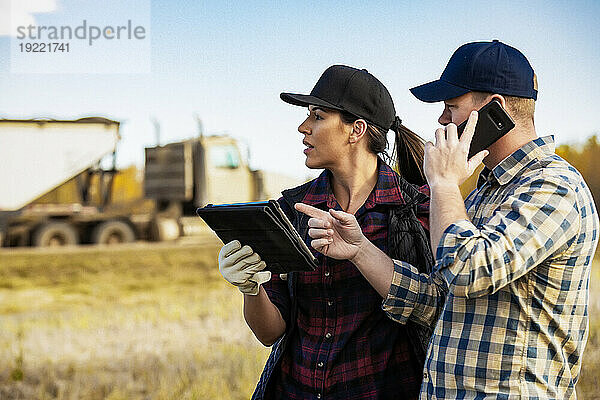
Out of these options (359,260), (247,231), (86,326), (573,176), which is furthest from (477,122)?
(86,326)

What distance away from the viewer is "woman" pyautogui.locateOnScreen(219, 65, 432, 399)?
180 centimetres

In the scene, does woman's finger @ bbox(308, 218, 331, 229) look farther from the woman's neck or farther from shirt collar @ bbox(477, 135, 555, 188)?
shirt collar @ bbox(477, 135, 555, 188)

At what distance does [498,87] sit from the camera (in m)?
1.50

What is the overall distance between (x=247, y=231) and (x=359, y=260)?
304 mm

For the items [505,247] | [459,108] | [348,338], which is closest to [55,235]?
[348,338]

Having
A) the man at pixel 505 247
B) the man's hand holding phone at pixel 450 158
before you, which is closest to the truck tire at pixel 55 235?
the man at pixel 505 247

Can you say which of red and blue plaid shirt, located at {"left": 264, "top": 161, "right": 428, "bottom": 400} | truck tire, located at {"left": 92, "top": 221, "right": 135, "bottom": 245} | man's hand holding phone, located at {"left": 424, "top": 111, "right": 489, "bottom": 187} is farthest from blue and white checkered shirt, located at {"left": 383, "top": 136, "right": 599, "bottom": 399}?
truck tire, located at {"left": 92, "top": 221, "right": 135, "bottom": 245}

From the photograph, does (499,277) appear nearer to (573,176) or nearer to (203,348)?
(573,176)

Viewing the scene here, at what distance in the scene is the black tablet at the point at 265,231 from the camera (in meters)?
1.58

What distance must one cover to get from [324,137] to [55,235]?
10.7m

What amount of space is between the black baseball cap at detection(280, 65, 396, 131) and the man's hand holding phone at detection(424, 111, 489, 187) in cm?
48

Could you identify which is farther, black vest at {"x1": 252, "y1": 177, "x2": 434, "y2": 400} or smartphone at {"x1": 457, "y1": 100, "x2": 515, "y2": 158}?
black vest at {"x1": 252, "y1": 177, "x2": 434, "y2": 400}

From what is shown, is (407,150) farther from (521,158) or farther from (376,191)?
(521,158)

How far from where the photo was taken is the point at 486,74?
1507 mm
